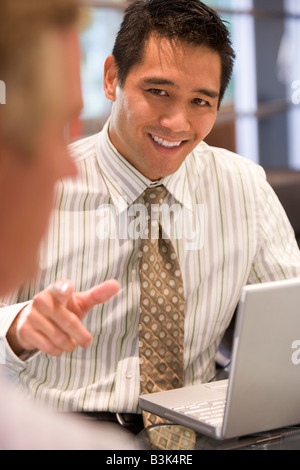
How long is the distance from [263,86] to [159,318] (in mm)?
3867

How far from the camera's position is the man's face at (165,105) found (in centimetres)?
150

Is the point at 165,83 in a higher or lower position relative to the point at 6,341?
higher

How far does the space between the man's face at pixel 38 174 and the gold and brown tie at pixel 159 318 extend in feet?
3.47

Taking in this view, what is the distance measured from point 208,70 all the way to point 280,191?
509 mm

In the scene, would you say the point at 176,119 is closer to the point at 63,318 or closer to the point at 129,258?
the point at 129,258

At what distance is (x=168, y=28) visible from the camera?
151 cm

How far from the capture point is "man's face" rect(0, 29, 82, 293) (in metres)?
0.36

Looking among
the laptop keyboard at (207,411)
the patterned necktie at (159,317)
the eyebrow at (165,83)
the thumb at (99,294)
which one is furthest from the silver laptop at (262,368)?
the eyebrow at (165,83)

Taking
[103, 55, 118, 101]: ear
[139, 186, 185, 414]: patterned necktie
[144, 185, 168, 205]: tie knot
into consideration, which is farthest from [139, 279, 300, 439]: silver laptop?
[103, 55, 118, 101]: ear

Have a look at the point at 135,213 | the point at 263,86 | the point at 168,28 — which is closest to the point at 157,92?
the point at 168,28

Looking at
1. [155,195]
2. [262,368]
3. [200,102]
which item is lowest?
[262,368]

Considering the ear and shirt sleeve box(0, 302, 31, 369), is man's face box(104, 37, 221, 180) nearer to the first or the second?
the ear
